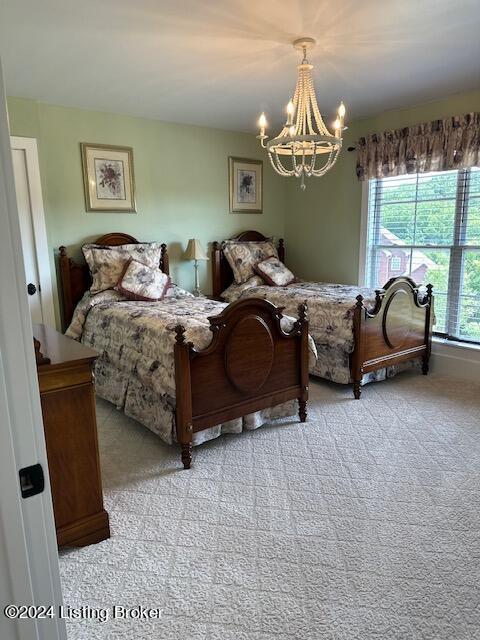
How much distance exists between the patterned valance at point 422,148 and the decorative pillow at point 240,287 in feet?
5.05

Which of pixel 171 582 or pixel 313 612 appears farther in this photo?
pixel 171 582

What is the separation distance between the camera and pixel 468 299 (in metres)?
3.95

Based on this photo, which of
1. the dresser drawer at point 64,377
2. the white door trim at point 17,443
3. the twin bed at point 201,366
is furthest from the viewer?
the twin bed at point 201,366

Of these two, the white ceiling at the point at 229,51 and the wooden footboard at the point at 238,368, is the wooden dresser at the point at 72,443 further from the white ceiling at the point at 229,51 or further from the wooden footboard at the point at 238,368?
the white ceiling at the point at 229,51

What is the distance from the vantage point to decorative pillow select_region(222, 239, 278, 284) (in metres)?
4.86

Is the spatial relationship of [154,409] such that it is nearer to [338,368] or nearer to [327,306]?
[338,368]

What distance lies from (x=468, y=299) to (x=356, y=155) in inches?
74.4

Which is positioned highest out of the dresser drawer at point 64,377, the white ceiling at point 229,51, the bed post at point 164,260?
the white ceiling at point 229,51

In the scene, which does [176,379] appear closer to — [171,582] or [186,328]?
[186,328]

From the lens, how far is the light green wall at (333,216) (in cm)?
447

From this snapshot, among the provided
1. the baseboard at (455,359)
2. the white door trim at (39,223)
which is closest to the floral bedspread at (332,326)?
the baseboard at (455,359)

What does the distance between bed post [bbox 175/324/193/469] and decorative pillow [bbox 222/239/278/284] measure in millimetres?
2516

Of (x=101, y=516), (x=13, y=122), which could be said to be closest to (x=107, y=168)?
(x=13, y=122)

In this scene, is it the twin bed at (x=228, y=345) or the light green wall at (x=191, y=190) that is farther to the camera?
the light green wall at (x=191, y=190)
